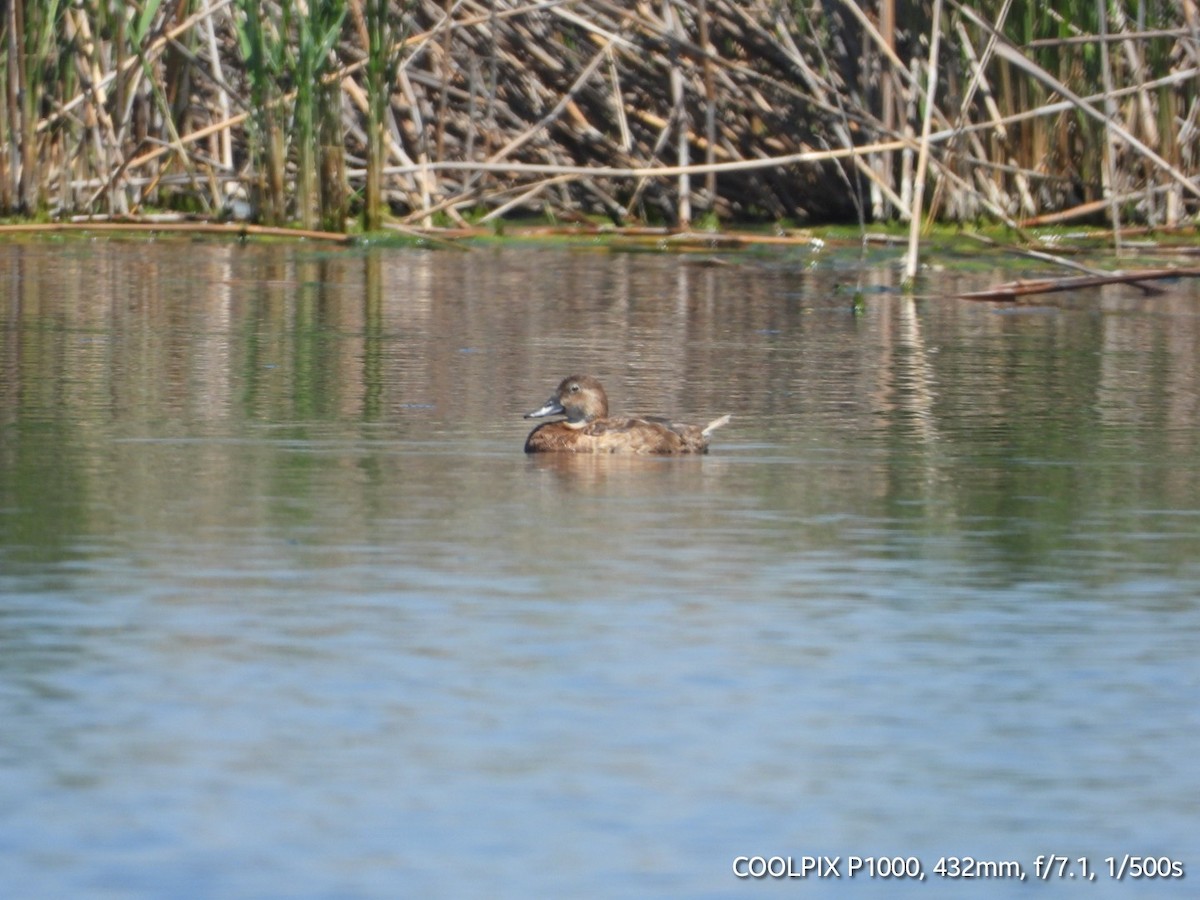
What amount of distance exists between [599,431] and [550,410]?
26cm

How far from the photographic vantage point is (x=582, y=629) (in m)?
4.04

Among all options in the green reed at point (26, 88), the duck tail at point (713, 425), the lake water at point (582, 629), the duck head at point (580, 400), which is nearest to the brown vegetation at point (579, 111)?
the green reed at point (26, 88)

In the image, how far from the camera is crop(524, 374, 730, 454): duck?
241 inches

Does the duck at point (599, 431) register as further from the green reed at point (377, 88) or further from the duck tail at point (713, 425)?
the green reed at point (377, 88)

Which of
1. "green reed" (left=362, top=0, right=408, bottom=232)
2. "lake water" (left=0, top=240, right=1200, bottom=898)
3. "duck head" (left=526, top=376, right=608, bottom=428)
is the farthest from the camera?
"green reed" (left=362, top=0, right=408, bottom=232)

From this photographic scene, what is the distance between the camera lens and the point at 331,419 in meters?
6.59

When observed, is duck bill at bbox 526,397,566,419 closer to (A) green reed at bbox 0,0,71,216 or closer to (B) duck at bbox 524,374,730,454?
(B) duck at bbox 524,374,730,454

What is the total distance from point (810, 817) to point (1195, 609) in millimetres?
1435

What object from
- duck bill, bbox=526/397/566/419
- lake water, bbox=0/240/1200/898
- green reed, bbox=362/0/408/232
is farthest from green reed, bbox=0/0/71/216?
duck bill, bbox=526/397/566/419

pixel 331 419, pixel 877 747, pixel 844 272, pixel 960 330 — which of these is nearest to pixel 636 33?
pixel 844 272

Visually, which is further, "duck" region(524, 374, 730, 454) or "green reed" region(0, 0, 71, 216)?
"green reed" region(0, 0, 71, 216)

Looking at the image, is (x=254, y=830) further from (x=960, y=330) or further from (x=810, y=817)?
(x=960, y=330)

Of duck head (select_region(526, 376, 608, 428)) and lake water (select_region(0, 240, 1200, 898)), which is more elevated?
duck head (select_region(526, 376, 608, 428))

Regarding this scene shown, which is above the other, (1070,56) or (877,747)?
(1070,56)
